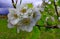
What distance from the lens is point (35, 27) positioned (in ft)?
1.28

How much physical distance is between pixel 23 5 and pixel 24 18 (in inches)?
1.9

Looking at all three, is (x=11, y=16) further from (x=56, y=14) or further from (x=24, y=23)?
(x=56, y=14)

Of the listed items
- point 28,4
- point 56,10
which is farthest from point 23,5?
point 56,10

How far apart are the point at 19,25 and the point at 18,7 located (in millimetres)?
45

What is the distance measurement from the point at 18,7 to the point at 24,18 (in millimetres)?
38

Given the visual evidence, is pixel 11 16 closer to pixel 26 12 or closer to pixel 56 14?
pixel 26 12

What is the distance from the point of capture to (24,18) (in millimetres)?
372

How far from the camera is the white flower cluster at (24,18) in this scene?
1.22 feet

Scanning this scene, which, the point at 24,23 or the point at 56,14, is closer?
the point at 24,23

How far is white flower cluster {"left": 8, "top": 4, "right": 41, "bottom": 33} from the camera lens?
0.37 metres

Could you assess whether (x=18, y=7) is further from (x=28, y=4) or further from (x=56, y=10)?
(x=56, y=10)

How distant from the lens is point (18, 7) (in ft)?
1.30

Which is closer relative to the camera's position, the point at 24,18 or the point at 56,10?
the point at 24,18

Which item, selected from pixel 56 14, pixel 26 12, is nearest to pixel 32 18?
pixel 26 12
